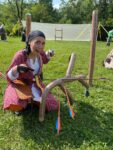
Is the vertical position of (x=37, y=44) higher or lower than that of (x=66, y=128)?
higher

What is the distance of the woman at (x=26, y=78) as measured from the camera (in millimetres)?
4142

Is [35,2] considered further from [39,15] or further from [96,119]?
[96,119]

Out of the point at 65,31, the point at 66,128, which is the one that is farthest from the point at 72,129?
the point at 65,31

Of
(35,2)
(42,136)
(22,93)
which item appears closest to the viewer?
A: (42,136)

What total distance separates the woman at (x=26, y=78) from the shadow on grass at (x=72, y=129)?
0.76 ft

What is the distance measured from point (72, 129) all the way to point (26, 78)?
0.99 metres

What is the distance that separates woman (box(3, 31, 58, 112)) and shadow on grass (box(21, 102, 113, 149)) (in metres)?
0.23

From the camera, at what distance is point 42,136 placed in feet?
13.0

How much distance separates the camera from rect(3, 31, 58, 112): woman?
13.6 ft

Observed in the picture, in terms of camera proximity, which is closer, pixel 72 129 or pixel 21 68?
pixel 21 68

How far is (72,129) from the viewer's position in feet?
13.6

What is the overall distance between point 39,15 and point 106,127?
60.3m

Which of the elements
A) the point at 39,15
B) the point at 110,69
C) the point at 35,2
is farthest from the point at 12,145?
the point at 35,2

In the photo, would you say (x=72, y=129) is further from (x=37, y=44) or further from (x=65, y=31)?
(x=65, y=31)
